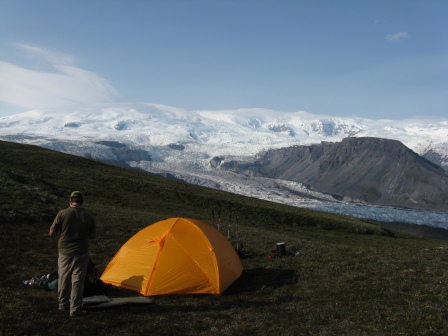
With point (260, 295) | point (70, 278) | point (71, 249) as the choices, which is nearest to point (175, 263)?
point (260, 295)

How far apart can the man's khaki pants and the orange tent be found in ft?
10.4

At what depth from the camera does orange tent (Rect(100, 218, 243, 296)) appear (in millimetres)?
14961

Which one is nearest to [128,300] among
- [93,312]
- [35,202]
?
[93,312]

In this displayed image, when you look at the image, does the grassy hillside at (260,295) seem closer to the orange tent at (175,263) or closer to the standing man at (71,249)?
the orange tent at (175,263)

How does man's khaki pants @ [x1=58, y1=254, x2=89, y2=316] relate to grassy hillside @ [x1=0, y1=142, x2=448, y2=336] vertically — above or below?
above

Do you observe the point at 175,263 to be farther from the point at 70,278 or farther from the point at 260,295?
the point at 70,278

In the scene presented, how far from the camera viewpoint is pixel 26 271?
1619 cm

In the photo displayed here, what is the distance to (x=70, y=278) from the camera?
12133mm

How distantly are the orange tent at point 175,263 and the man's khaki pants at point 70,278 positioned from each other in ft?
10.4

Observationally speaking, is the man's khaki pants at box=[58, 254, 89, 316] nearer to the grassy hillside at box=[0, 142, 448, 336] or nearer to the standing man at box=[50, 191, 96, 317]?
the standing man at box=[50, 191, 96, 317]

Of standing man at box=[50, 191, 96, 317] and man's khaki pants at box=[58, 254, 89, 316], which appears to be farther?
standing man at box=[50, 191, 96, 317]

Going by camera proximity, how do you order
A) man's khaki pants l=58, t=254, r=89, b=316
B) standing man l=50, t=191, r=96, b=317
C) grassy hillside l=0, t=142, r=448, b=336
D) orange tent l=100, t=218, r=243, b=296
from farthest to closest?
1. orange tent l=100, t=218, r=243, b=296
2. standing man l=50, t=191, r=96, b=317
3. man's khaki pants l=58, t=254, r=89, b=316
4. grassy hillside l=0, t=142, r=448, b=336

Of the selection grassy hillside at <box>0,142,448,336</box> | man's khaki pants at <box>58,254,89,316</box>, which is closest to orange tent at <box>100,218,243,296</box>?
grassy hillside at <box>0,142,448,336</box>

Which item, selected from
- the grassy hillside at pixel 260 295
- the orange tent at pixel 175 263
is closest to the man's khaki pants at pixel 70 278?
the grassy hillside at pixel 260 295
